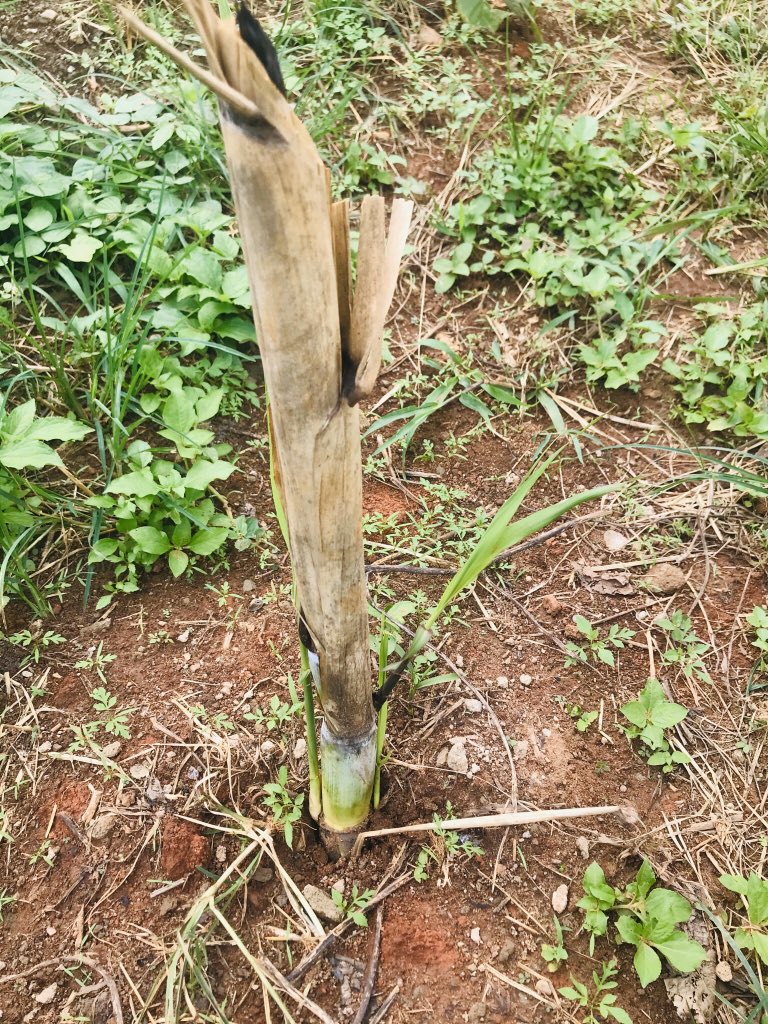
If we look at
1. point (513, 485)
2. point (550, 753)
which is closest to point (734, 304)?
point (513, 485)

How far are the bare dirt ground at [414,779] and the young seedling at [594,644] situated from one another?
0.9 inches

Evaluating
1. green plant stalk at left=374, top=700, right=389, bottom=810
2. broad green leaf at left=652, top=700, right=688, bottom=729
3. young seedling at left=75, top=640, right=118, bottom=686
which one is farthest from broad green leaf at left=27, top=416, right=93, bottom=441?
broad green leaf at left=652, top=700, right=688, bottom=729

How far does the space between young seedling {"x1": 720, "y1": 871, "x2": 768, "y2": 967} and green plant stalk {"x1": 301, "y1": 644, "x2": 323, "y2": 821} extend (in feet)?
2.59

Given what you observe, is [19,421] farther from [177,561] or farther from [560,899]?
[560,899]

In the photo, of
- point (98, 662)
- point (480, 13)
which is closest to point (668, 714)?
point (98, 662)

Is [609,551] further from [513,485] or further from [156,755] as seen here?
[156,755]

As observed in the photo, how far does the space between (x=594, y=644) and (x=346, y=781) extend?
707 millimetres

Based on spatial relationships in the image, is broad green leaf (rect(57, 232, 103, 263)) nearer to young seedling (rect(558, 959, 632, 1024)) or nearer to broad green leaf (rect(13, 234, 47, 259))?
broad green leaf (rect(13, 234, 47, 259))

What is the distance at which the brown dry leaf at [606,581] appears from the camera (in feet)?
5.92

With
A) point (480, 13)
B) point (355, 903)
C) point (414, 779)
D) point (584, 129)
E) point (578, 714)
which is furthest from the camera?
point (480, 13)

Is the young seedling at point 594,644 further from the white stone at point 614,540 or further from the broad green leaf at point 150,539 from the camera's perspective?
the broad green leaf at point 150,539

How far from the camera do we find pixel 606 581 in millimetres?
1822

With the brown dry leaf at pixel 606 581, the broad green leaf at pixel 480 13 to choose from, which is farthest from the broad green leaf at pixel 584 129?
Answer: the brown dry leaf at pixel 606 581

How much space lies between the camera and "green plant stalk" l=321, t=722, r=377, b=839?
1.30 m
